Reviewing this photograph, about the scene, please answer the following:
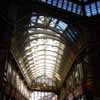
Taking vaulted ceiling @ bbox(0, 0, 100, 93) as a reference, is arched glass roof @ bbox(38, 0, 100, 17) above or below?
above

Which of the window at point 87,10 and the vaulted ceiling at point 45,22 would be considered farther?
the window at point 87,10

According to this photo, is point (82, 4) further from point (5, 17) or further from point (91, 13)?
point (5, 17)

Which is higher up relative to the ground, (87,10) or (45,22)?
(87,10)

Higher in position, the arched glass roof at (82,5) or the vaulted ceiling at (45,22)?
the arched glass roof at (82,5)

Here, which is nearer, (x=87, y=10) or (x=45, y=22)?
(x=87, y=10)

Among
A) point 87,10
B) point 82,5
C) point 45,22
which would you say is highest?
point 82,5

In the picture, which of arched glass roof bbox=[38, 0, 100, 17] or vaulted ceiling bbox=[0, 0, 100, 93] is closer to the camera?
vaulted ceiling bbox=[0, 0, 100, 93]

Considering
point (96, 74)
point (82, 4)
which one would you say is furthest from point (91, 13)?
point (96, 74)

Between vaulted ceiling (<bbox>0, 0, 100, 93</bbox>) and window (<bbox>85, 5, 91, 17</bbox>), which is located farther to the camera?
window (<bbox>85, 5, 91, 17</bbox>)

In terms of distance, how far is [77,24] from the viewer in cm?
2470

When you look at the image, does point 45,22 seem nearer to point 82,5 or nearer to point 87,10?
point 82,5

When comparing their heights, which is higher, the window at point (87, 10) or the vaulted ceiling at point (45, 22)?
the window at point (87, 10)

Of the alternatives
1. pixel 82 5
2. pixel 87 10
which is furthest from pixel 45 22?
pixel 87 10

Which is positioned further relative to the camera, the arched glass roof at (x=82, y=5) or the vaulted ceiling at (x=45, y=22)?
the arched glass roof at (x=82, y=5)
